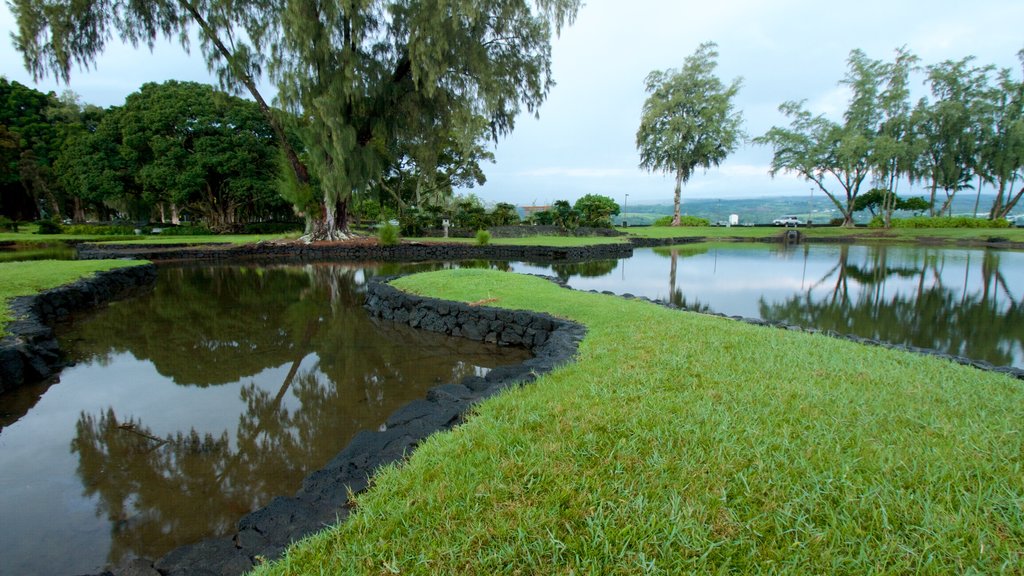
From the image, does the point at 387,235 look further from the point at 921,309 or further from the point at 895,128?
the point at 895,128

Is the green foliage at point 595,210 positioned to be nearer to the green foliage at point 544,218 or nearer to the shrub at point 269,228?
the green foliage at point 544,218

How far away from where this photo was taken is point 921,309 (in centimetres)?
867

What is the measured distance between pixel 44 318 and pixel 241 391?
540 cm

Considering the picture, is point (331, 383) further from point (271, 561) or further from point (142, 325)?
point (142, 325)

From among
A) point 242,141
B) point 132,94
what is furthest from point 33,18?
point 132,94

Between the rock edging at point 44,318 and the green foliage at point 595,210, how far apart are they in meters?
22.4

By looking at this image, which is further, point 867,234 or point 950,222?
point 950,222

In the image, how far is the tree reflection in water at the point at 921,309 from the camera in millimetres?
6492

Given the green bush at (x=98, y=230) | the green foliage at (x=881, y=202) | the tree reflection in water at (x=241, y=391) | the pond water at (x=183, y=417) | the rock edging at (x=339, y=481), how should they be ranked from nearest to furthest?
the rock edging at (x=339, y=481), the pond water at (x=183, y=417), the tree reflection in water at (x=241, y=391), the green bush at (x=98, y=230), the green foliage at (x=881, y=202)

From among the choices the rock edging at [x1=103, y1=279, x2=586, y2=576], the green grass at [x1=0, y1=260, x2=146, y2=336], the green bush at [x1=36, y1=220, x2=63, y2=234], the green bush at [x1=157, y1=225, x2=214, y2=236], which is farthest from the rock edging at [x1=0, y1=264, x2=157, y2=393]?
the green bush at [x1=36, y1=220, x2=63, y2=234]

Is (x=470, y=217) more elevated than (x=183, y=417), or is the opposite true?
(x=470, y=217)

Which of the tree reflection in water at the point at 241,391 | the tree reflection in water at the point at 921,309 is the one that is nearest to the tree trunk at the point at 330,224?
the tree reflection in water at the point at 241,391

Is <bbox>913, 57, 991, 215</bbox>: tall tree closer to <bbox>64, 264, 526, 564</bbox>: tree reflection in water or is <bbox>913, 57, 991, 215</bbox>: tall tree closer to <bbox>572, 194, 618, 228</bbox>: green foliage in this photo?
<bbox>572, 194, 618, 228</bbox>: green foliage

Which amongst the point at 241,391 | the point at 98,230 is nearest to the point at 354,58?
the point at 241,391
